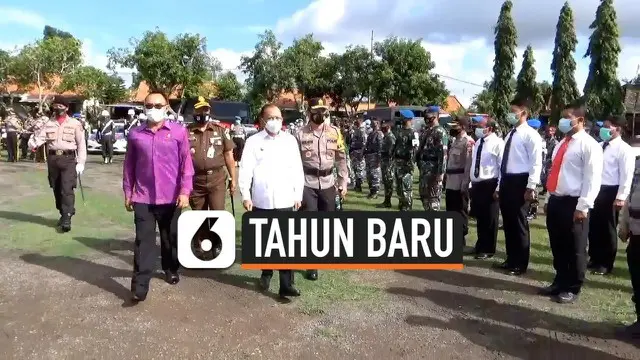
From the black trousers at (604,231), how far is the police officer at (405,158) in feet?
12.1

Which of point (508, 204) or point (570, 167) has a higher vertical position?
point (570, 167)

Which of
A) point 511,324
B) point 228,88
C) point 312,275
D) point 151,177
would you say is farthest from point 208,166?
point 228,88

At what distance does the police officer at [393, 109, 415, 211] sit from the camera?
10.2m

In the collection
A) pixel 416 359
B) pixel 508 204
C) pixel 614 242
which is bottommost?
pixel 416 359

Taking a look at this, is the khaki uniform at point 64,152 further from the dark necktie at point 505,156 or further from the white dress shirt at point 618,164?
the white dress shirt at point 618,164

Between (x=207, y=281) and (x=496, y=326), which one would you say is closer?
Result: (x=496, y=326)

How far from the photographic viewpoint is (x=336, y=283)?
591 centimetres

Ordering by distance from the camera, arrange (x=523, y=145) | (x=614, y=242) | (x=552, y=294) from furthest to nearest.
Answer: (x=614, y=242) < (x=523, y=145) < (x=552, y=294)

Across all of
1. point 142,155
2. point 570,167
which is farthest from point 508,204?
point 142,155

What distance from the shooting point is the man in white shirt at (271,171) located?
208 inches

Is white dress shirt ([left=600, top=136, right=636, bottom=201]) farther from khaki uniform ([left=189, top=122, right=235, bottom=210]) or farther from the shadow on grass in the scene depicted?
khaki uniform ([left=189, top=122, right=235, bottom=210])

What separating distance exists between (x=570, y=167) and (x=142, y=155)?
13.0ft

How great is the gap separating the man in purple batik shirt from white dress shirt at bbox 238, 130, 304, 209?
576mm

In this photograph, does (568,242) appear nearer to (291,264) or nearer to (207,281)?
(291,264)
